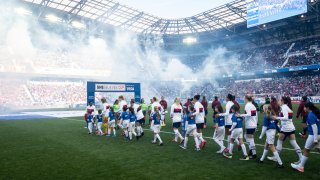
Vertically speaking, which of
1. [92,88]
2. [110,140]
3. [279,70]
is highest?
[279,70]

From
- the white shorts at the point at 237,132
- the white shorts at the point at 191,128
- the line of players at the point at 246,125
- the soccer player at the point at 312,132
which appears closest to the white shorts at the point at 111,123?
the line of players at the point at 246,125

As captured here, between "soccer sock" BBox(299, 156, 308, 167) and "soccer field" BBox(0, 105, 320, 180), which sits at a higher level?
"soccer sock" BBox(299, 156, 308, 167)

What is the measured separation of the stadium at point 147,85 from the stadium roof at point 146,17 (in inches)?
10.2

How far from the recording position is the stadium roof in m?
42.5

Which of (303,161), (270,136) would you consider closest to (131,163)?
(270,136)

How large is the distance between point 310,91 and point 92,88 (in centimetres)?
3516

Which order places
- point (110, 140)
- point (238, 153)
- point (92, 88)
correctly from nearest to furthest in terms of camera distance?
point (238, 153), point (110, 140), point (92, 88)

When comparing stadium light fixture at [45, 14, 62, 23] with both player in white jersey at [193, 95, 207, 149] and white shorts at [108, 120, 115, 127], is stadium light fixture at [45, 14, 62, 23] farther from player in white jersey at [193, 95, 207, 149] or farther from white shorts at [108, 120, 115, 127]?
player in white jersey at [193, 95, 207, 149]

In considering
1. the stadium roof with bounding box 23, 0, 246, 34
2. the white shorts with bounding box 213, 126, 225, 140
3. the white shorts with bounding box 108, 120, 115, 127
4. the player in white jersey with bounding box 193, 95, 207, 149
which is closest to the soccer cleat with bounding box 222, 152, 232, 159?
the white shorts with bounding box 213, 126, 225, 140

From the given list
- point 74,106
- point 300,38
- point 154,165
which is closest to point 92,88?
point 154,165

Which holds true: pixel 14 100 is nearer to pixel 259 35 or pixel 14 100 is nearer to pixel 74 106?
pixel 74 106

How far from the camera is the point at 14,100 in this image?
44.4 metres

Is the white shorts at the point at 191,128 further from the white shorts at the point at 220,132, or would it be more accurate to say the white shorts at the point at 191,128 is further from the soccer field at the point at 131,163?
the white shorts at the point at 220,132

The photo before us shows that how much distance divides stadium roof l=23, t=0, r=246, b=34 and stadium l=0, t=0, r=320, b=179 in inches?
10.2
